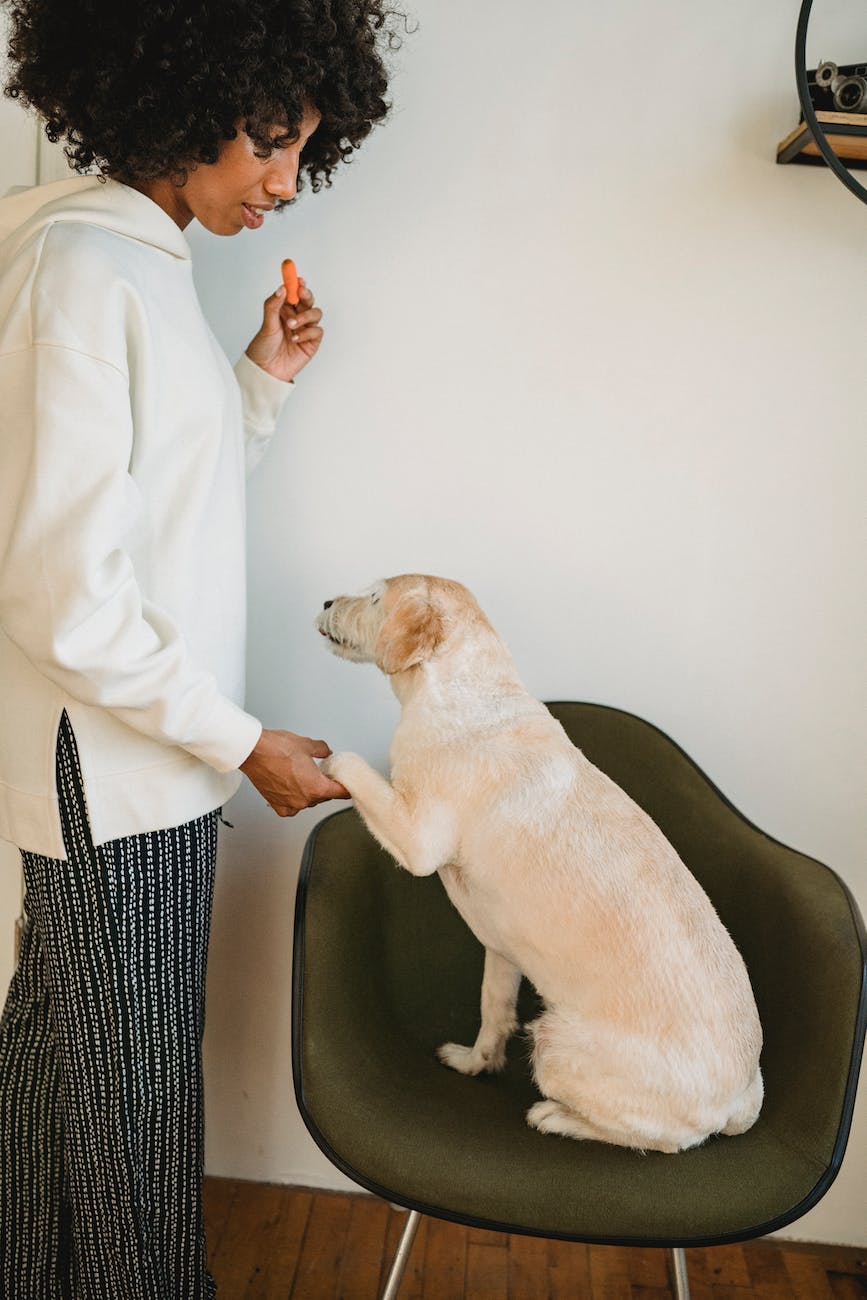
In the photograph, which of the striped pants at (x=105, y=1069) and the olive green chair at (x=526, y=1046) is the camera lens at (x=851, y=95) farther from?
the striped pants at (x=105, y=1069)

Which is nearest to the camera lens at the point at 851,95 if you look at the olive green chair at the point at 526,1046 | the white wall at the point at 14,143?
the olive green chair at the point at 526,1046

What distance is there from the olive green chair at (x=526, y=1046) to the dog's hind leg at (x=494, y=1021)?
34mm

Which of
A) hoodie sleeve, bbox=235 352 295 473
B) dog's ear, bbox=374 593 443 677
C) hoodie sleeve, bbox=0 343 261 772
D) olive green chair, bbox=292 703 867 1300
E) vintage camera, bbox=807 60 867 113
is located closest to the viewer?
hoodie sleeve, bbox=0 343 261 772

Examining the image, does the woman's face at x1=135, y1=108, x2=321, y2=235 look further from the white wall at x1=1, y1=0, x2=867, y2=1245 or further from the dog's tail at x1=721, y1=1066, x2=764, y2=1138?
the dog's tail at x1=721, y1=1066, x2=764, y2=1138

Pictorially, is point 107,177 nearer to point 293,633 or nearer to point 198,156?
point 198,156

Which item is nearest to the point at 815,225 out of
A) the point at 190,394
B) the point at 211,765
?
the point at 190,394

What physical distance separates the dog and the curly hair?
72 centimetres

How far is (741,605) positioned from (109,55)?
1.44m

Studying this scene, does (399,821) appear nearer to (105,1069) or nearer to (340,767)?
(340,767)

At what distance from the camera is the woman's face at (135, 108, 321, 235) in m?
1.45

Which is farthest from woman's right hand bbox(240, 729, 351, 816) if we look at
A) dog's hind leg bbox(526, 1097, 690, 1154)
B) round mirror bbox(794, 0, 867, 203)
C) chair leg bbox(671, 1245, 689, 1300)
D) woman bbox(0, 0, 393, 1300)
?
round mirror bbox(794, 0, 867, 203)

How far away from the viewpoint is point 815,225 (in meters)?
1.96

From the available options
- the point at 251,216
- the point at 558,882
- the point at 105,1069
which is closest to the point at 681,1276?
the point at 558,882

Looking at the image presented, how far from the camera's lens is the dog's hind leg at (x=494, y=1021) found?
5.90 ft
